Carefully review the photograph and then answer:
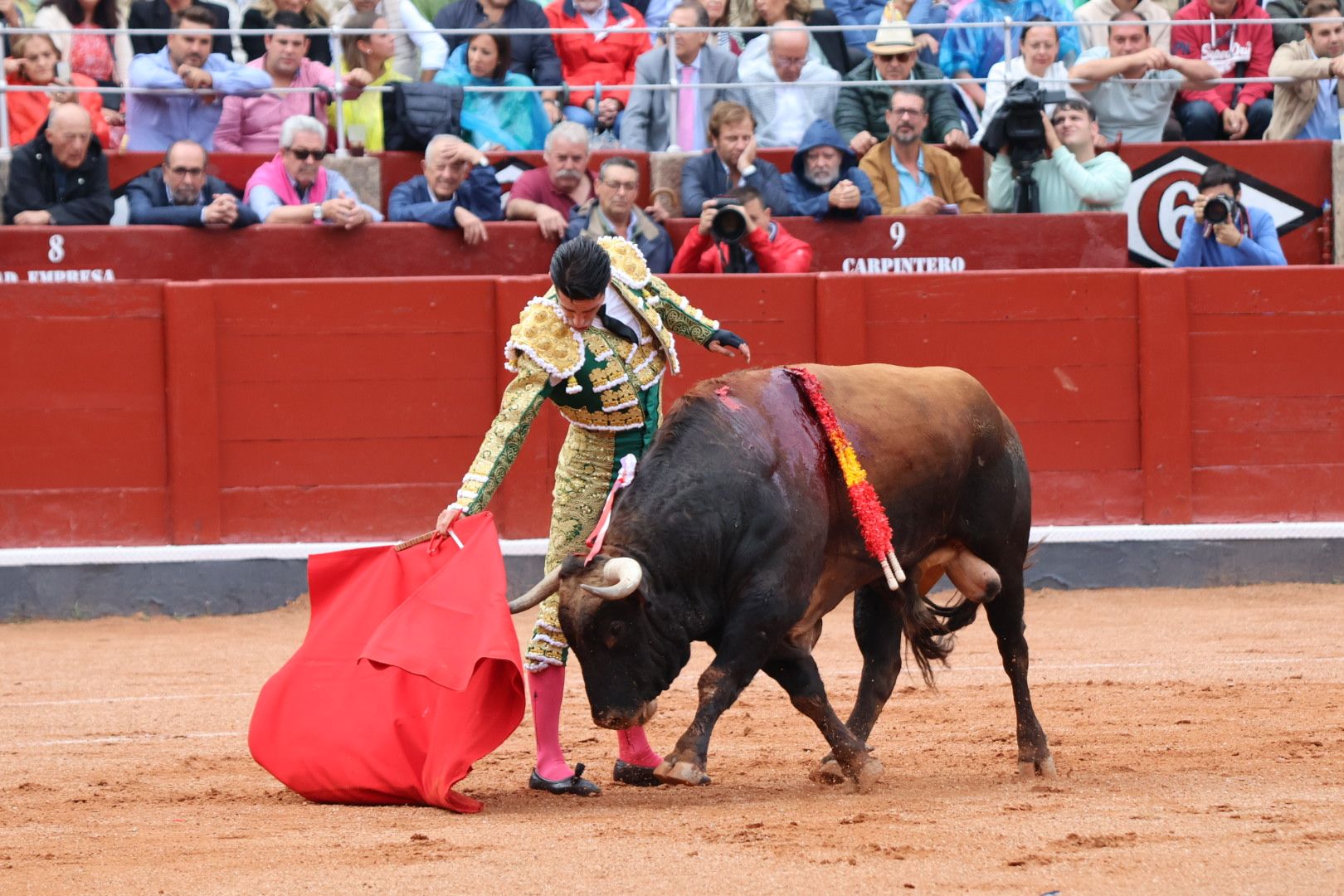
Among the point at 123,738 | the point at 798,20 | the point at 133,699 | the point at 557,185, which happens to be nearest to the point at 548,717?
the point at 123,738

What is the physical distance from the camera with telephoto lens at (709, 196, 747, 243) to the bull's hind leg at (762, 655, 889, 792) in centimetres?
365

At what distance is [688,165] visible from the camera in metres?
8.23

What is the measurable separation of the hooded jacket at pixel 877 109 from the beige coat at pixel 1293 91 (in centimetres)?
167

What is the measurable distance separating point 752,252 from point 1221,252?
7.29ft

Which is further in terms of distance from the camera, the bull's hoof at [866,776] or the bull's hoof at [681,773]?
the bull's hoof at [866,776]

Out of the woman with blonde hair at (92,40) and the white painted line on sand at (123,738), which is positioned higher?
the woman with blonde hair at (92,40)

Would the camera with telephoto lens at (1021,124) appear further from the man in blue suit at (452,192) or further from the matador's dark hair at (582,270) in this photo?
the matador's dark hair at (582,270)

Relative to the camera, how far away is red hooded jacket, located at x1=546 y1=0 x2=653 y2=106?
9.25m

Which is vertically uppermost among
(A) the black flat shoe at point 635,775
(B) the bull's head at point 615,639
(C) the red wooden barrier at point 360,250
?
(C) the red wooden barrier at point 360,250

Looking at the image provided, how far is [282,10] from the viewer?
9.02 m

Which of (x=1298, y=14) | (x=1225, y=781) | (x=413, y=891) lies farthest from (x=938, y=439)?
(x=1298, y=14)

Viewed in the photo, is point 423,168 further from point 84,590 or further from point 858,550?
point 858,550

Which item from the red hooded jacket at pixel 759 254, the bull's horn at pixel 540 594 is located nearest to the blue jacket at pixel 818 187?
the red hooded jacket at pixel 759 254

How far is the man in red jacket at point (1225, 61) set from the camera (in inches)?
366
